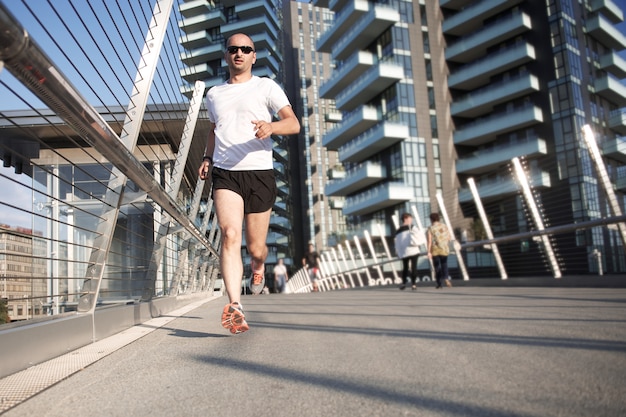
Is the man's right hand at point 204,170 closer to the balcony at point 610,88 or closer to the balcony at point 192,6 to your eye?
the balcony at point 192,6

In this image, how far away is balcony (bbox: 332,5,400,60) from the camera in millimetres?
44562

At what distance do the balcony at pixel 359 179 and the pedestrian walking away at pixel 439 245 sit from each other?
3417 centimetres

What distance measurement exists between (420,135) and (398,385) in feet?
145

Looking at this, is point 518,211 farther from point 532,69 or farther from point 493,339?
point 532,69

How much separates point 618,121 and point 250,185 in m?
41.4

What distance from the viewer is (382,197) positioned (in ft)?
141

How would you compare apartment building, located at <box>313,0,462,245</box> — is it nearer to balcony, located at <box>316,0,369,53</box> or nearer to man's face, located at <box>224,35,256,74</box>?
balcony, located at <box>316,0,369,53</box>

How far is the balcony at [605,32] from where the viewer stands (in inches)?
1623

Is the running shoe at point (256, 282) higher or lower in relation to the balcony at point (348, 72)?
lower

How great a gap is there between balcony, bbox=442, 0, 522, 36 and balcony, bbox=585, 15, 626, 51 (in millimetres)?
5958

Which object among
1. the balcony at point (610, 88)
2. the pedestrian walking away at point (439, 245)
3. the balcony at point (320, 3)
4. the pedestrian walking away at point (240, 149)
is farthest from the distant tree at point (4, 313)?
the balcony at point (320, 3)

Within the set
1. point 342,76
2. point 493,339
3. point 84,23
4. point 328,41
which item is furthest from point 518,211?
point 328,41

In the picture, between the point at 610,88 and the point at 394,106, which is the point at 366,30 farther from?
the point at 610,88

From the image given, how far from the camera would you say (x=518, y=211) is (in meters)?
10.7
